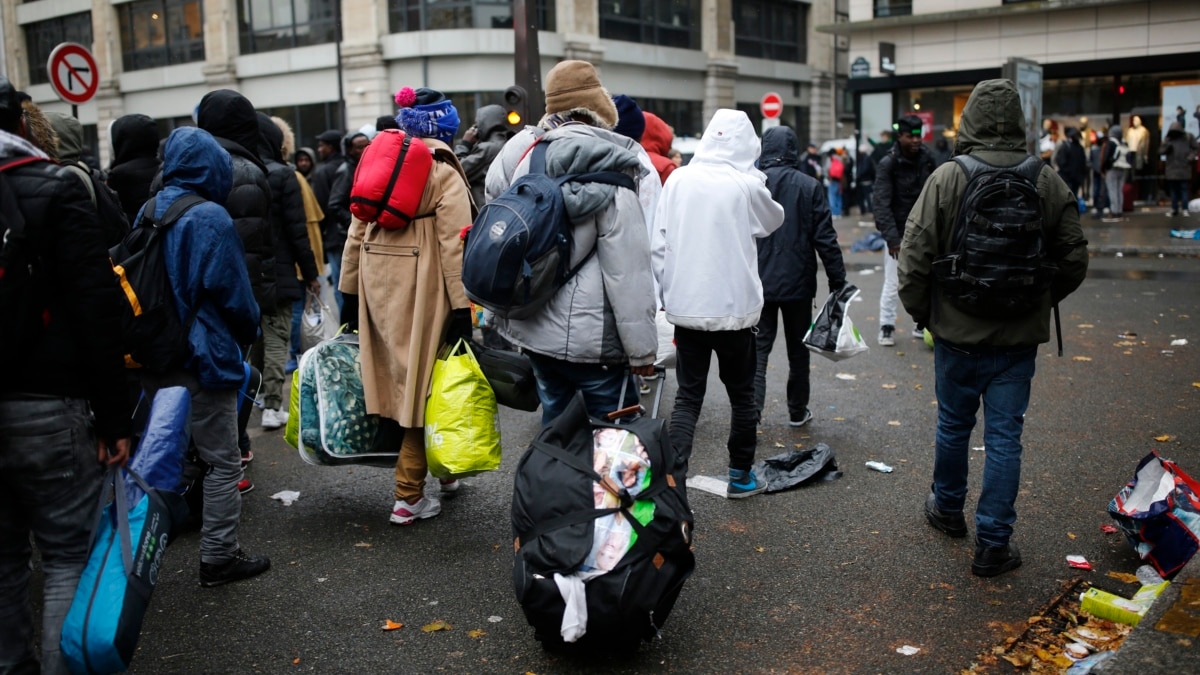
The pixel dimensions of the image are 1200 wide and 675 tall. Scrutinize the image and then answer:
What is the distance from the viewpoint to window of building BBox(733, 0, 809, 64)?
42625mm

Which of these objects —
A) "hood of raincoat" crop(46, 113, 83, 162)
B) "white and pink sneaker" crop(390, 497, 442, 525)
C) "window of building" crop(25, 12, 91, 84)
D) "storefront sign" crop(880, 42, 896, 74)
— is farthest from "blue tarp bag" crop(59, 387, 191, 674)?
"window of building" crop(25, 12, 91, 84)

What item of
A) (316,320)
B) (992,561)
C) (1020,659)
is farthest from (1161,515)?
(316,320)

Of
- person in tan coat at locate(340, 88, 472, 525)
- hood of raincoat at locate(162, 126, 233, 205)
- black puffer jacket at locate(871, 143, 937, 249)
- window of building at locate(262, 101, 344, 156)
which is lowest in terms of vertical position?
person in tan coat at locate(340, 88, 472, 525)

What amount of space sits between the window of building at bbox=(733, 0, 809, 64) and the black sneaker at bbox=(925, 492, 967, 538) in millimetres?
39603

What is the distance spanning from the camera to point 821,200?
22.0 feet

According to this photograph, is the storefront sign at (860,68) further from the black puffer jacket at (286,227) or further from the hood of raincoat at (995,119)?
the hood of raincoat at (995,119)

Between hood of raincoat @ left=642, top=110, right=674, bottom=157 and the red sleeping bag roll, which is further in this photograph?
hood of raincoat @ left=642, top=110, right=674, bottom=157

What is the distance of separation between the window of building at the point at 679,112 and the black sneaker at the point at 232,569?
115 ft

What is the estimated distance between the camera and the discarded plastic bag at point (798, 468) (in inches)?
223

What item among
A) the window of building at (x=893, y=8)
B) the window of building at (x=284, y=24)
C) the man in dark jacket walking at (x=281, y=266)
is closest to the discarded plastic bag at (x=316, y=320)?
the man in dark jacket walking at (x=281, y=266)

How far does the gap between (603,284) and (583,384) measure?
18.1 inches

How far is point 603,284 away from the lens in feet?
14.7

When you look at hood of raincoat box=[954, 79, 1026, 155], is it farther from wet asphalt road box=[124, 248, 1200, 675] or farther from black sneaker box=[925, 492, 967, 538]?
wet asphalt road box=[124, 248, 1200, 675]

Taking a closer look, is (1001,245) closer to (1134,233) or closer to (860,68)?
(1134,233)
